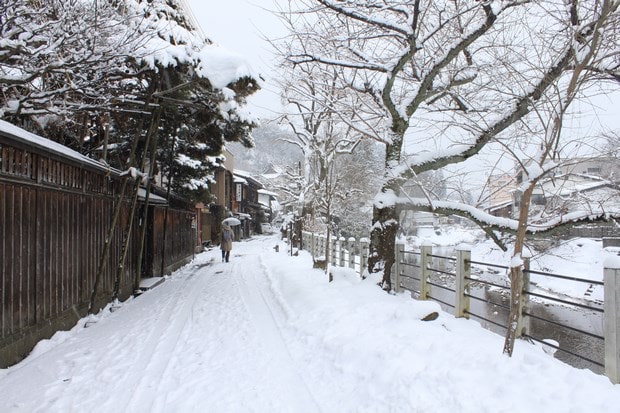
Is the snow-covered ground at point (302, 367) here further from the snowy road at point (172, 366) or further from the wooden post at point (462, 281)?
the wooden post at point (462, 281)

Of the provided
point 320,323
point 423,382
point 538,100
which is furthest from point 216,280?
point 538,100

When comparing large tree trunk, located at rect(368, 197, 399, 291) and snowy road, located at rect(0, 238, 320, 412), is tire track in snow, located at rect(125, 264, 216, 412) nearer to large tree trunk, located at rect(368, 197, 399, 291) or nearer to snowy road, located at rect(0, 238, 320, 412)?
snowy road, located at rect(0, 238, 320, 412)

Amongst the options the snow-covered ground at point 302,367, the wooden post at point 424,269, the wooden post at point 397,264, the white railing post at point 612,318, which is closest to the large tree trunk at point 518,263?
the snow-covered ground at point 302,367

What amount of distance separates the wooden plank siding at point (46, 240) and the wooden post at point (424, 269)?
6469 mm

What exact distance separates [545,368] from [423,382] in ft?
3.73

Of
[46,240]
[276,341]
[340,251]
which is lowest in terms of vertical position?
[276,341]

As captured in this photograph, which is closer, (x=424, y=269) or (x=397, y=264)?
(x=424, y=269)

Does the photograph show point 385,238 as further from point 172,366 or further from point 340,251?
point 340,251

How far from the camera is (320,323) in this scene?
6.72 meters

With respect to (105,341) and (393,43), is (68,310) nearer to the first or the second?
(105,341)

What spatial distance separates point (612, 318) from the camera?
12.3 ft

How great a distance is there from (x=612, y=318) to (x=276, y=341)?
4.38m

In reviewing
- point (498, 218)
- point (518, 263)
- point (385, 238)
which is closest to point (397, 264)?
point (385, 238)

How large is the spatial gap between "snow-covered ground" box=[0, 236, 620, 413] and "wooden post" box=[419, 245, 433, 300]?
0.78 m
